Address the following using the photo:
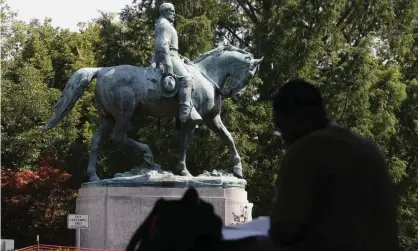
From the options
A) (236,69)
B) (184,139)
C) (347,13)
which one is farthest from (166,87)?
(347,13)

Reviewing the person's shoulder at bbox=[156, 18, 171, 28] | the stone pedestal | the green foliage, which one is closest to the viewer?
the person's shoulder at bbox=[156, 18, 171, 28]

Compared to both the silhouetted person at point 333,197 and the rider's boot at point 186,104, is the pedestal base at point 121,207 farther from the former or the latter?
the silhouetted person at point 333,197

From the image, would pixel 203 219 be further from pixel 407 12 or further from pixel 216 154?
pixel 407 12

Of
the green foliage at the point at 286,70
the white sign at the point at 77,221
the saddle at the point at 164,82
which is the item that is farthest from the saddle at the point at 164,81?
the green foliage at the point at 286,70

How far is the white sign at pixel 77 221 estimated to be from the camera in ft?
53.3

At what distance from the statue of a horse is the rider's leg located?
25cm

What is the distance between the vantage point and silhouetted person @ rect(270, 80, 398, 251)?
1737mm

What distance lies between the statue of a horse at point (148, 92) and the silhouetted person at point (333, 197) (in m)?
15.0

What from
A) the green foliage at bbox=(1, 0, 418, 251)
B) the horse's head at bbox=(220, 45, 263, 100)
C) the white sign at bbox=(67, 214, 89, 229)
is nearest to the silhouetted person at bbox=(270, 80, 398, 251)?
the white sign at bbox=(67, 214, 89, 229)

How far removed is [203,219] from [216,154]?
83.7 feet

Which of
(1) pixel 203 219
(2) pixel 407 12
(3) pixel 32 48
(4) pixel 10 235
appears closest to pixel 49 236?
(4) pixel 10 235

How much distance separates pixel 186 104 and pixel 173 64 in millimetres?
807

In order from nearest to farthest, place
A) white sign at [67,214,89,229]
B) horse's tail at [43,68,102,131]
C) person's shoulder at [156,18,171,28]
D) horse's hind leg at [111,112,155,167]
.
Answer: white sign at [67,214,89,229] → person's shoulder at [156,18,171,28] → horse's hind leg at [111,112,155,167] → horse's tail at [43,68,102,131]

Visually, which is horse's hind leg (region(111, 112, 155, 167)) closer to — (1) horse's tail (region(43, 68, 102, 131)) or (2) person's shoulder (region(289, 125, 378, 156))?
(1) horse's tail (region(43, 68, 102, 131))
